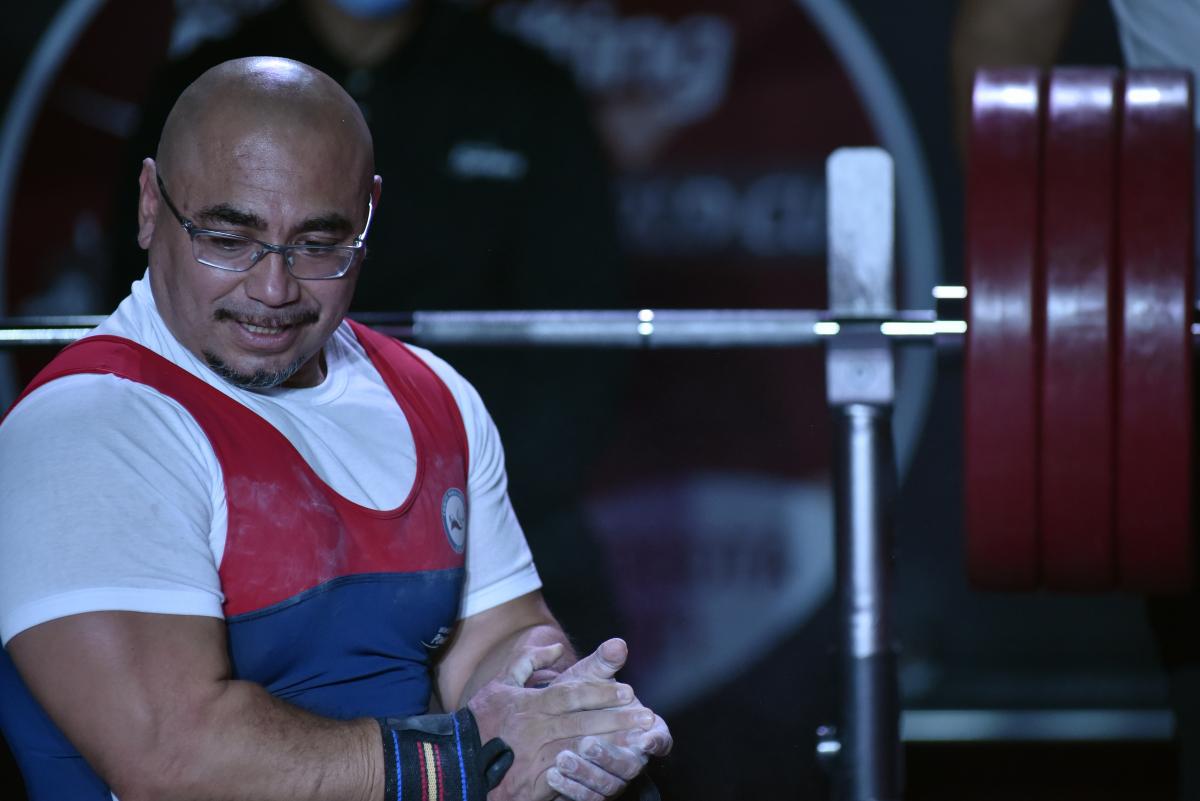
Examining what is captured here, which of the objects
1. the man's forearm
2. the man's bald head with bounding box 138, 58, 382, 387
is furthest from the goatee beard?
the man's forearm

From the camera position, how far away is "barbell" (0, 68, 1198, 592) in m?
1.91

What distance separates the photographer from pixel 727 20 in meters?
2.99

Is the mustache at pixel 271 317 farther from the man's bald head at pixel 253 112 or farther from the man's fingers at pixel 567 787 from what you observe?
the man's fingers at pixel 567 787

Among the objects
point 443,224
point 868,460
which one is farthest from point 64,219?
point 868,460

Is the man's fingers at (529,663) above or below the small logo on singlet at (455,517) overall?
below

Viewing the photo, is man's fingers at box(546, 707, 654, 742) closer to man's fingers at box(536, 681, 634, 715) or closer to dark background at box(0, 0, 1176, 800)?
man's fingers at box(536, 681, 634, 715)

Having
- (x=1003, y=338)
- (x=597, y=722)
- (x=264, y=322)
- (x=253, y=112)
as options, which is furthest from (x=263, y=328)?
(x=1003, y=338)

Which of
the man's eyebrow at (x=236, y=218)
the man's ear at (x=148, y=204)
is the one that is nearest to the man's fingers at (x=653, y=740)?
the man's eyebrow at (x=236, y=218)

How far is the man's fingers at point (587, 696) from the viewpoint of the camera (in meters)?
1.56

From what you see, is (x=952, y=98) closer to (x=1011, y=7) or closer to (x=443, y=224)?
(x=1011, y=7)

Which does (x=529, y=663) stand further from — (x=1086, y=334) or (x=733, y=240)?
(x=733, y=240)

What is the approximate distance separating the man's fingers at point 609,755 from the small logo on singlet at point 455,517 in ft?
1.14

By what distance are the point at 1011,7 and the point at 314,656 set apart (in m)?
2.12

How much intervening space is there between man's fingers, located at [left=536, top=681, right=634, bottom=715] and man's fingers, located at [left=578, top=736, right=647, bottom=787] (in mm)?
39
